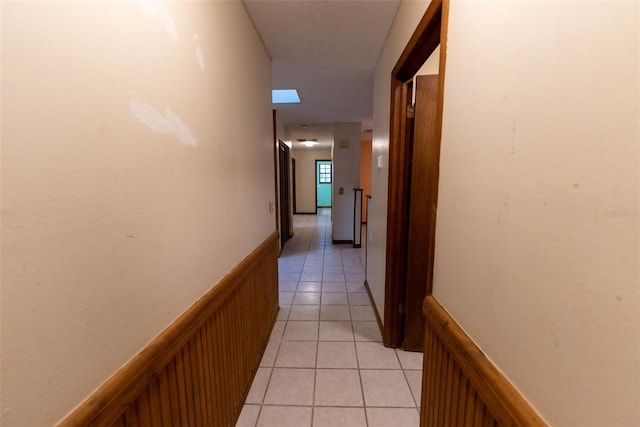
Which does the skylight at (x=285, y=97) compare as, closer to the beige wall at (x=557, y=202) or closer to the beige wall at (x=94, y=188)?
the beige wall at (x=94, y=188)

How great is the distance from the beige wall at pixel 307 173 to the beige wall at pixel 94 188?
8589 millimetres

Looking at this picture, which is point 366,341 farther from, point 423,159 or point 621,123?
point 621,123

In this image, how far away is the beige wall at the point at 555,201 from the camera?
0.42 m

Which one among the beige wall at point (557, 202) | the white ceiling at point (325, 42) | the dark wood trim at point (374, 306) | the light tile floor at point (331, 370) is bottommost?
the light tile floor at point (331, 370)

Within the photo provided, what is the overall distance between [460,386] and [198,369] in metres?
1.00

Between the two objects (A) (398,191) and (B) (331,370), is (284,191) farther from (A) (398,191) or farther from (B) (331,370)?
(B) (331,370)

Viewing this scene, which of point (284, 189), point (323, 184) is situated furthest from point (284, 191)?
point (323, 184)

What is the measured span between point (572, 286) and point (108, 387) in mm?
1031

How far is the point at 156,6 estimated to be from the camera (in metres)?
0.84

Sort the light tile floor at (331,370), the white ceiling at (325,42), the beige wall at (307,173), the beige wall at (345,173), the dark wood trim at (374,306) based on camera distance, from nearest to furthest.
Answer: the light tile floor at (331,370) → the white ceiling at (325,42) → the dark wood trim at (374,306) → the beige wall at (345,173) → the beige wall at (307,173)

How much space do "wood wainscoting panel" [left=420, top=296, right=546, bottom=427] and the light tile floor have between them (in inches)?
18.3

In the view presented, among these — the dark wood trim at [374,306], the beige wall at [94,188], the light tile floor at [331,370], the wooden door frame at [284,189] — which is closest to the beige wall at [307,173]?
the wooden door frame at [284,189]

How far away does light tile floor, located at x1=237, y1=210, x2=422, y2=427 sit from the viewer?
1568 millimetres

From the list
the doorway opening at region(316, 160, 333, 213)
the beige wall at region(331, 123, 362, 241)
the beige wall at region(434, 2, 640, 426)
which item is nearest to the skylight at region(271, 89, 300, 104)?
the beige wall at region(331, 123, 362, 241)
